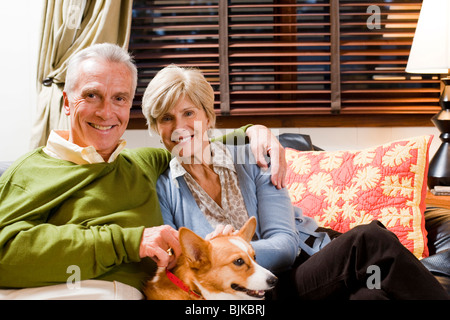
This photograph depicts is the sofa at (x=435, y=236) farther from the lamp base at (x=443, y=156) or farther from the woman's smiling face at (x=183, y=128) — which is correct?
the woman's smiling face at (x=183, y=128)

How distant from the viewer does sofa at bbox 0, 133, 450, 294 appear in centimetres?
150

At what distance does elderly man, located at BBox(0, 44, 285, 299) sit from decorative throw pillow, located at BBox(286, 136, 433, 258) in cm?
55

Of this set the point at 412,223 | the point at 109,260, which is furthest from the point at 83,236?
the point at 412,223

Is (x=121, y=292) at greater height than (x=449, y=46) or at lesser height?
lesser

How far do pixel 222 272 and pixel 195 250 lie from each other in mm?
74

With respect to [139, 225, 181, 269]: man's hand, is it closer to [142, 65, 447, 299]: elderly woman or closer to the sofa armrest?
[142, 65, 447, 299]: elderly woman

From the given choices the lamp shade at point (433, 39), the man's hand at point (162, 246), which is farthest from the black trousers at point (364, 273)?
the lamp shade at point (433, 39)

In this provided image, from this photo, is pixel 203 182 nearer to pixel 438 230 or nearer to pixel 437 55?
pixel 438 230

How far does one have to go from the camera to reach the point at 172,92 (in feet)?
4.18

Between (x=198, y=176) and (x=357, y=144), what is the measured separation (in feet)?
5.35

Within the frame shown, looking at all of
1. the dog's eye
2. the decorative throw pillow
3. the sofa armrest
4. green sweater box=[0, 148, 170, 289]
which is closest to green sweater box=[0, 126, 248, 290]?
green sweater box=[0, 148, 170, 289]
